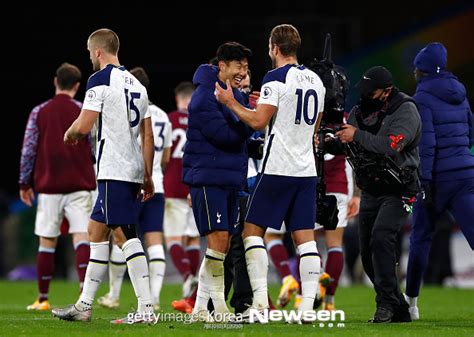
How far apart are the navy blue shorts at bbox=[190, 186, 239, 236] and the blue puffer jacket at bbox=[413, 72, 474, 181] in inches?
78.5

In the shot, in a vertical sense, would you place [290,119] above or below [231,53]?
below

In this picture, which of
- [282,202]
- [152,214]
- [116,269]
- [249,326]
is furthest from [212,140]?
[116,269]

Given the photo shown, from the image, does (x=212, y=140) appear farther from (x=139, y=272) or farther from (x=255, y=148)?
(x=139, y=272)

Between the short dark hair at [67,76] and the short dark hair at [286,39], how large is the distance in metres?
3.68

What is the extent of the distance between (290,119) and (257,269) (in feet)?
4.02

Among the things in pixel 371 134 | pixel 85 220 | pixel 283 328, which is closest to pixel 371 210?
pixel 371 134

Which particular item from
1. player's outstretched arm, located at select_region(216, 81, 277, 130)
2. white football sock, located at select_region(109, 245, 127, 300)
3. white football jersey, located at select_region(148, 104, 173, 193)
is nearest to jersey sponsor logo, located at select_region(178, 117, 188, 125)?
white football jersey, located at select_region(148, 104, 173, 193)

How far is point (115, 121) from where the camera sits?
9.34 metres

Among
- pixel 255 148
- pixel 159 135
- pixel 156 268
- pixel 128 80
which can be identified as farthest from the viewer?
pixel 156 268

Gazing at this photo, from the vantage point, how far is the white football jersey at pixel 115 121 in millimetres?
9289

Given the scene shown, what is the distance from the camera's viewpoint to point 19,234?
72.2 feet

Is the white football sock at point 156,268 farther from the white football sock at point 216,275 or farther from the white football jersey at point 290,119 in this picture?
the white football jersey at point 290,119

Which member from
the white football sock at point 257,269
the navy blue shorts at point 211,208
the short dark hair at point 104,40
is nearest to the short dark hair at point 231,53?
the short dark hair at point 104,40

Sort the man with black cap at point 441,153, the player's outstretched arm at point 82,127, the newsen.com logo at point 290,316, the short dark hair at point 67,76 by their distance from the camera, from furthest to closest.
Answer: the short dark hair at point 67,76 → the man with black cap at point 441,153 → the player's outstretched arm at point 82,127 → the newsen.com logo at point 290,316
